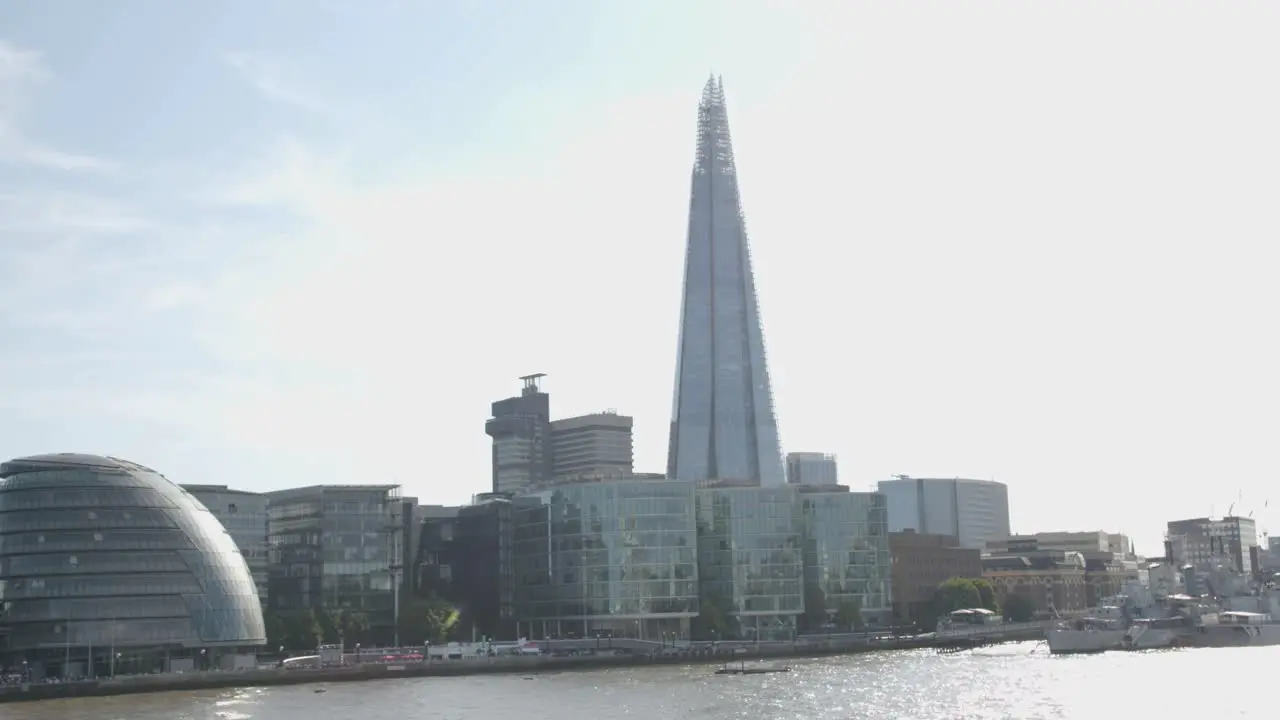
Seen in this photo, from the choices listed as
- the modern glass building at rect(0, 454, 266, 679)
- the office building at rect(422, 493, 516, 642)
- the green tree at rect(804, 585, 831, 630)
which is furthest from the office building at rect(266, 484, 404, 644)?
the green tree at rect(804, 585, 831, 630)

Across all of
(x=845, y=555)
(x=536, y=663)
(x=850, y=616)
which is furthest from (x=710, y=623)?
(x=536, y=663)

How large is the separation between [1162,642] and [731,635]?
151 feet

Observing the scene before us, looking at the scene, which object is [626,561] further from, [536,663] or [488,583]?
[536,663]

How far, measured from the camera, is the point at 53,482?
138500mm

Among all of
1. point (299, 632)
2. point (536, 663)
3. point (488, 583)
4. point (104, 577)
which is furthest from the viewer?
point (488, 583)

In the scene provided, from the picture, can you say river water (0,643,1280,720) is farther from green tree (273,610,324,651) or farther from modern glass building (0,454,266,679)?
green tree (273,610,324,651)

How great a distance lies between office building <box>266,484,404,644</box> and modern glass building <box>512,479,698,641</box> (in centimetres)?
1806

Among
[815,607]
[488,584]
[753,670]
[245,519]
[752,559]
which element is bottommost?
[753,670]

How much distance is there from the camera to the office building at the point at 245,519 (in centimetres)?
19088

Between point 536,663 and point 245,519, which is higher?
point 245,519

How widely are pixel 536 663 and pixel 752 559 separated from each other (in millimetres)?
41976

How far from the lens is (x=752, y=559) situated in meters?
183

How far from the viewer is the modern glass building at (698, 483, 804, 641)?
181 meters

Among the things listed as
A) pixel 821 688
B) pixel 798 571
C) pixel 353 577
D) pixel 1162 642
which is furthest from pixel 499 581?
pixel 821 688
